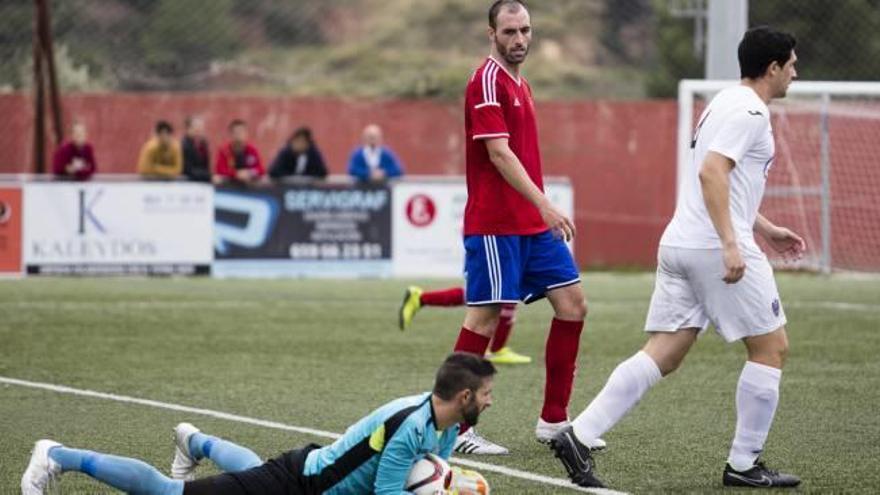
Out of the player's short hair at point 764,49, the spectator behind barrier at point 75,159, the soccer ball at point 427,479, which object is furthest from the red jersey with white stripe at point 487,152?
the spectator behind barrier at point 75,159

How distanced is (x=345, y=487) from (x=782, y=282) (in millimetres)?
15381

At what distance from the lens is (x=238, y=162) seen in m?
22.7

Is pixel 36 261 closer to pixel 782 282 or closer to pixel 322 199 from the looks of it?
pixel 322 199

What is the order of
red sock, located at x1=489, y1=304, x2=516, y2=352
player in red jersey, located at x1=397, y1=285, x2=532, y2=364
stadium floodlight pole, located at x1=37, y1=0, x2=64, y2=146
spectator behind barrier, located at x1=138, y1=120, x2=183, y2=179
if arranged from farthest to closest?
stadium floodlight pole, located at x1=37, y1=0, x2=64, y2=146 < spectator behind barrier, located at x1=138, y1=120, x2=183, y2=179 < player in red jersey, located at x1=397, y1=285, x2=532, y2=364 < red sock, located at x1=489, y1=304, x2=516, y2=352

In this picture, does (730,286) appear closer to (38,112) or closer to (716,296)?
(716,296)

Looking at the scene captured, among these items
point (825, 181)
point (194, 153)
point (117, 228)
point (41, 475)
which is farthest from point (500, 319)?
point (825, 181)

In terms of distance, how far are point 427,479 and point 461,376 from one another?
1.32 ft

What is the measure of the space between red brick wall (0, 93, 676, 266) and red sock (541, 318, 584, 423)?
18.7m

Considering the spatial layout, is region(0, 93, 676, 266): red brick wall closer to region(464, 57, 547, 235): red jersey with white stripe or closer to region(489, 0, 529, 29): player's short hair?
region(464, 57, 547, 235): red jersey with white stripe

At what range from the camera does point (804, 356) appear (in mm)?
12859

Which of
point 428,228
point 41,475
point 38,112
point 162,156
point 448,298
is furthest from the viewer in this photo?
point 38,112

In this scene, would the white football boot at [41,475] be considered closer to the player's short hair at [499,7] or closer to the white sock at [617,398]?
the white sock at [617,398]

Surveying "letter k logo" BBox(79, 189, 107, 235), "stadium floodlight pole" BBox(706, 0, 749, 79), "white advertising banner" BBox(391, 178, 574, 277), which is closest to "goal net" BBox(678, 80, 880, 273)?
"stadium floodlight pole" BBox(706, 0, 749, 79)

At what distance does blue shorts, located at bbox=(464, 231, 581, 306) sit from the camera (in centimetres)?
845
